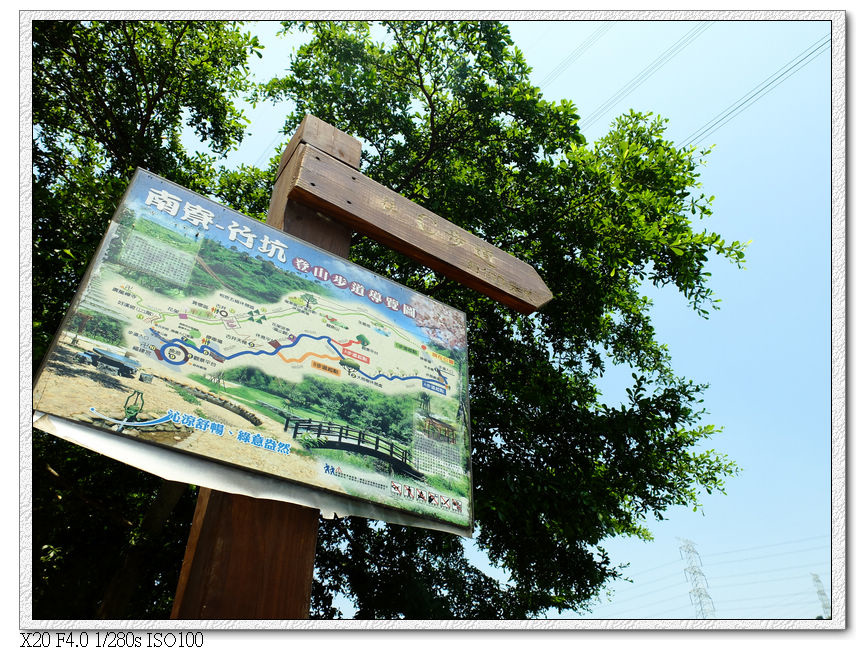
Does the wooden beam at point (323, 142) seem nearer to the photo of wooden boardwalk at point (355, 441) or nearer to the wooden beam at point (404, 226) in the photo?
the wooden beam at point (404, 226)

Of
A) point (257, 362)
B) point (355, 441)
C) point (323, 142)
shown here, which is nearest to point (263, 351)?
point (257, 362)

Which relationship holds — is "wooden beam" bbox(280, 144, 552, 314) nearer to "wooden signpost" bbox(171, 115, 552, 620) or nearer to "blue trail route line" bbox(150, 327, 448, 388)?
"wooden signpost" bbox(171, 115, 552, 620)

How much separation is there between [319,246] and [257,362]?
0.89m

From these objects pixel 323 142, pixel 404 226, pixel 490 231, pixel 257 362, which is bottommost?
pixel 257 362

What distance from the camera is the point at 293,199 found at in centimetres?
269

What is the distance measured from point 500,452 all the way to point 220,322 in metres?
3.82

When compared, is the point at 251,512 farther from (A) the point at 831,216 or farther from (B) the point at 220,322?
(A) the point at 831,216

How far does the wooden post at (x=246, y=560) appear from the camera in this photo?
1.72m

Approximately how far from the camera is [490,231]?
591 centimetres

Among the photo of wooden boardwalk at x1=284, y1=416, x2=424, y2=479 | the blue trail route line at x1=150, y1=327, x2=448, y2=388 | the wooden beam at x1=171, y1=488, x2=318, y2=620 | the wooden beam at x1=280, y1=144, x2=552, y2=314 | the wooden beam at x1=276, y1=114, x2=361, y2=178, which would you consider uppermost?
the wooden beam at x1=276, y1=114, x2=361, y2=178

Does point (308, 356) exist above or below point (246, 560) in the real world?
above

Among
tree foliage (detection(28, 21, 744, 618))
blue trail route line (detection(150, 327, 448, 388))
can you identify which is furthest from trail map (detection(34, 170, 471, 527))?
tree foliage (detection(28, 21, 744, 618))

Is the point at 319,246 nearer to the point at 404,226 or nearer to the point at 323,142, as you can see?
the point at 404,226

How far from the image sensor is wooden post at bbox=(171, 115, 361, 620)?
1721 mm
